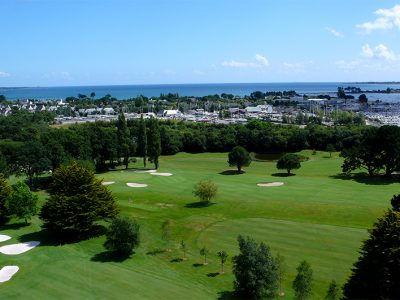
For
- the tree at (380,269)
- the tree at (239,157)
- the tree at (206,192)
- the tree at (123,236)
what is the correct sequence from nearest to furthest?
the tree at (380,269) → the tree at (123,236) → the tree at (206,192) → the tree at (239,157)

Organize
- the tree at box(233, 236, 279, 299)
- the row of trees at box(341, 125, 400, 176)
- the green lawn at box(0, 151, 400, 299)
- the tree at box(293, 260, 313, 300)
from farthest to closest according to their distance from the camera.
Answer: the row of trees at box(341, 125, 400, 176), the green lawn at box(0, 151, 400, 299), the tree at box(233, 236, 279, 299), the tree at box(293, 260, 313, 300)

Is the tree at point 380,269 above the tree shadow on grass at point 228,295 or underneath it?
above

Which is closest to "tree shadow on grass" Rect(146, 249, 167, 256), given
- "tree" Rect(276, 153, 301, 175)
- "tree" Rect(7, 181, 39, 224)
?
"tree" Rect(7, 181, 39, 224)

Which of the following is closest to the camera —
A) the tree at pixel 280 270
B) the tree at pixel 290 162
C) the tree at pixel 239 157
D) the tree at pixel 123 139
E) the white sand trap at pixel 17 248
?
the tree at pixel 280 270

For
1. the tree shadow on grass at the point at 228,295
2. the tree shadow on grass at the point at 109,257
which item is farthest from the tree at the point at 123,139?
the tree shadow on grass at the point at 228,295

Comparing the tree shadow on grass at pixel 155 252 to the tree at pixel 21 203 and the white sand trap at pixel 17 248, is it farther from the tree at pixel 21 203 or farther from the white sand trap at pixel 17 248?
the tree at pixel 21 203

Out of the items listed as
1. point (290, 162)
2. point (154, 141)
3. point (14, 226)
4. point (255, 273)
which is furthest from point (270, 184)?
point (255, 273)

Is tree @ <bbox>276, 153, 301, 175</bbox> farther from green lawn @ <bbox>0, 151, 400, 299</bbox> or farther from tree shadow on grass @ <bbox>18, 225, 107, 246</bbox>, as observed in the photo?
tree shadow on grass @ <bbox>18, 225, 107, 246</bbox>

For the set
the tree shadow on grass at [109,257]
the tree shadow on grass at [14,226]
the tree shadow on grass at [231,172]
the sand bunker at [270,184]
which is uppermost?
the sand bunker at [270,184]
